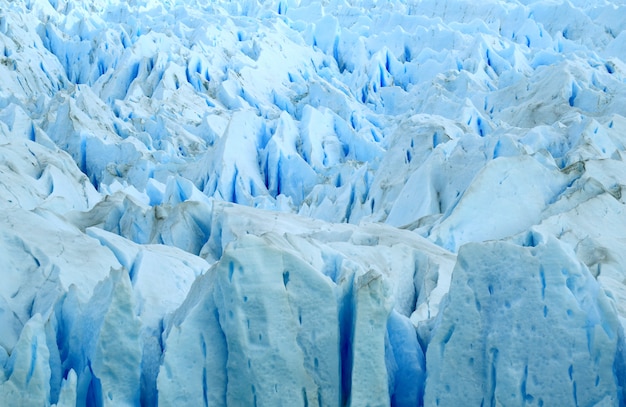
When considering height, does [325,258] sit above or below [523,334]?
below

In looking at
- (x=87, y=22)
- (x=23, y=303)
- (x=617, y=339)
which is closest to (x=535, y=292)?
(x=617, y=339)

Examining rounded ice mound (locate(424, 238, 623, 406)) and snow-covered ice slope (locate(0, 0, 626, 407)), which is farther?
snow-covered ice slope (locate(0, 0, 626, 407))

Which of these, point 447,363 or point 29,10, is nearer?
point 447,363

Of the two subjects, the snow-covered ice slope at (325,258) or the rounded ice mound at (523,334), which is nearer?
the rounded ice mound at (523,334)

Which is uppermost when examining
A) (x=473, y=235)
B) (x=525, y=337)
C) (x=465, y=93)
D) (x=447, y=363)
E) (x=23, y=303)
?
(x=525, y=337)

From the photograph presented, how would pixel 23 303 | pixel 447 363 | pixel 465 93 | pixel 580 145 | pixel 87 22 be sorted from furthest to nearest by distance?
pixel 87 22 < pixel 465 93 < pixel 580 145 < pixel 23 303 < pixel 447 363

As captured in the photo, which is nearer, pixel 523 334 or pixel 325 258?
pixel 523 334

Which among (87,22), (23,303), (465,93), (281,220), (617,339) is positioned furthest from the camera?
(87,22)

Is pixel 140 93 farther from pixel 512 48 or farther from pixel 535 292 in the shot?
pixel 535 292
